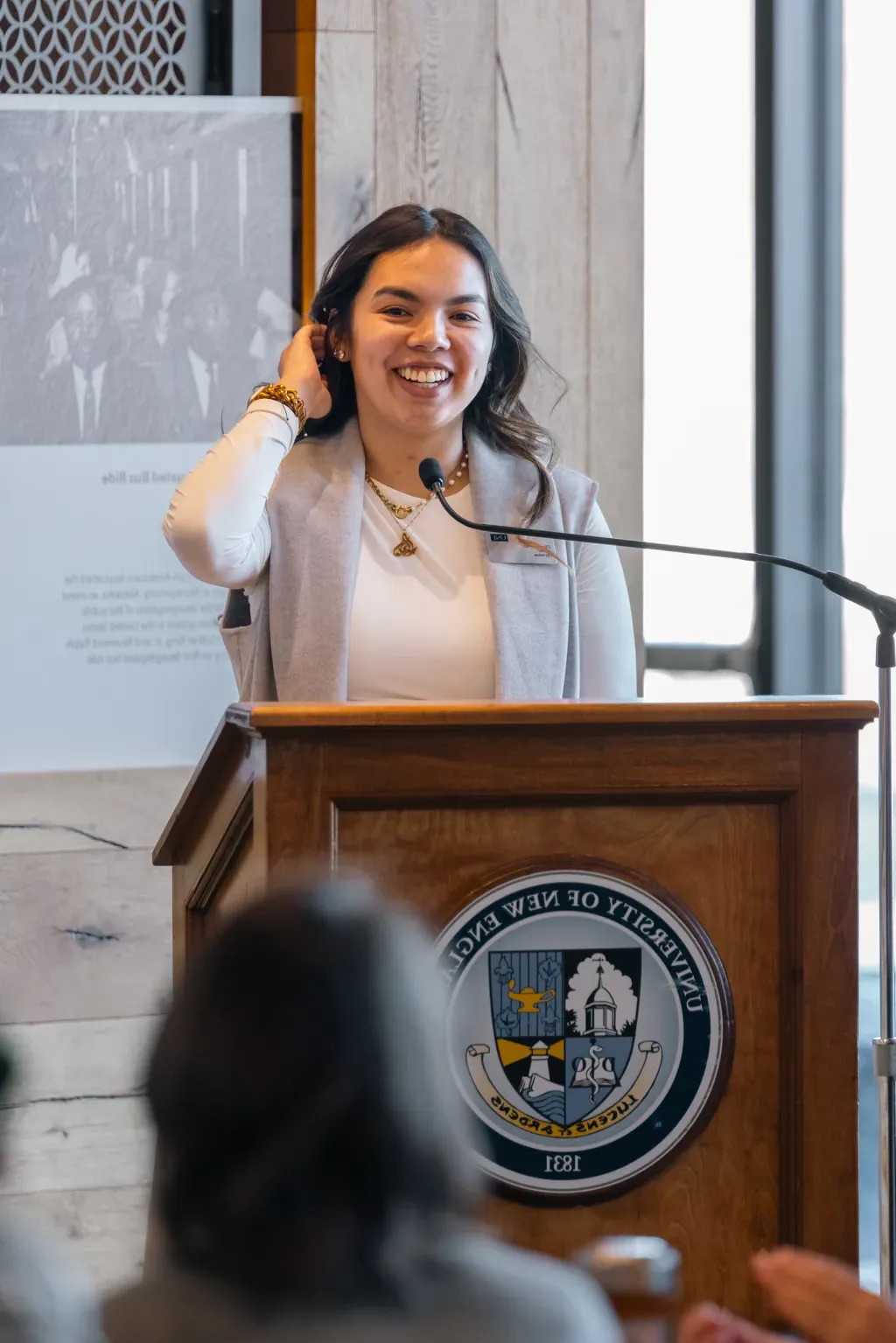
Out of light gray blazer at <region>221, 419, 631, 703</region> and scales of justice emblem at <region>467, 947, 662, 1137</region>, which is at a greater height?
light gray blazer at <region>221, 419, 631, 703</region>

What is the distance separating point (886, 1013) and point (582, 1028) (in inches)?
14.5

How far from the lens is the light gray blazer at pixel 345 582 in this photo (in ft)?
7.32

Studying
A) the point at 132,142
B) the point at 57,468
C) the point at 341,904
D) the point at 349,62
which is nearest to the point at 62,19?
the point at 132,142

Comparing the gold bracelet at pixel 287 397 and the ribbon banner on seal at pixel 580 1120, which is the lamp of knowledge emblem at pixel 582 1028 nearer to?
the ribbon banner on seal at pixel 580 1120

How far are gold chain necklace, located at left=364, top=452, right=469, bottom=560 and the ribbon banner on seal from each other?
1.07 m

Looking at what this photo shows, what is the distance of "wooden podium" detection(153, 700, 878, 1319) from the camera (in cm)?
142

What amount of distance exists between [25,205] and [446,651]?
1678 millimetres

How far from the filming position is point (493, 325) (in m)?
2.46

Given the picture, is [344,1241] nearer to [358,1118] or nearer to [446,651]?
[358,1118]

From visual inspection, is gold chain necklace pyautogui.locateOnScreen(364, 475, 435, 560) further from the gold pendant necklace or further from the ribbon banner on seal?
the ribbon banner on seal

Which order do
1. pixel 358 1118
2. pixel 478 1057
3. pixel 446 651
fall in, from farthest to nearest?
pixel 446 651
pixel 478 1057
pixel 358 1118

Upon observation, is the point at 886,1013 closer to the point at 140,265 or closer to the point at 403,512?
the point at 403,512

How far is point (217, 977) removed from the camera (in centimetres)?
71

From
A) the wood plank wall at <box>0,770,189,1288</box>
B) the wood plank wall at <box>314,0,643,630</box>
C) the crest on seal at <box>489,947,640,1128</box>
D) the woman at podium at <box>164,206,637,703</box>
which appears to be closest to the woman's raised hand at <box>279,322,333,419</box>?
the woman at podium at <box>164,206,637,703</box>
